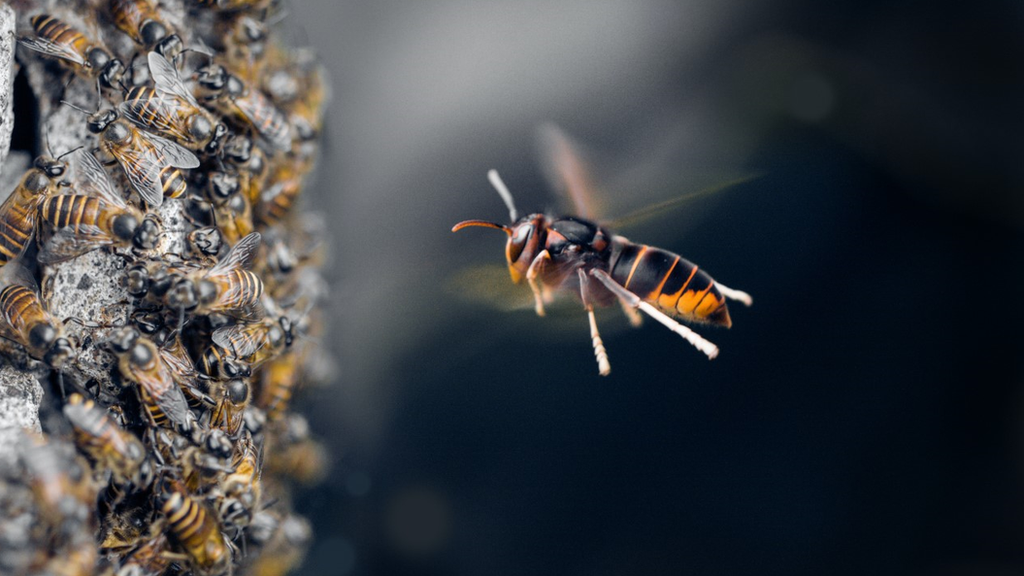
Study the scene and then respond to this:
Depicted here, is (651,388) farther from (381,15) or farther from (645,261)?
(381,15)

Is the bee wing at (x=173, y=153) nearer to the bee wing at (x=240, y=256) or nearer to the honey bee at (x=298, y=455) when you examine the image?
the bee wing at (x=240, y=256)

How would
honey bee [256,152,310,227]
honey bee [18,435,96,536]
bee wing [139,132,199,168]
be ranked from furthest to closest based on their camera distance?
honey bee [256,152,310,227] < bee wing [139,132,199,168] < honey bee [18,435,96,536]

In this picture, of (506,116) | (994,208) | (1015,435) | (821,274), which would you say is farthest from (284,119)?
(1015,435)

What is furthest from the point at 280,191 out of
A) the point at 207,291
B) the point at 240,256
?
the point at 207,291

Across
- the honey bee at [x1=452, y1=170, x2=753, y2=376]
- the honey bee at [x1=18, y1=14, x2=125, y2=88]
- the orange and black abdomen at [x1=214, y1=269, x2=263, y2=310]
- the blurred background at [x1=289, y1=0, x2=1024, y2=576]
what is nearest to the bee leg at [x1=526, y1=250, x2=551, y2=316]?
the honey bee at [x1=452, y1=170, x2=753, y2=376]

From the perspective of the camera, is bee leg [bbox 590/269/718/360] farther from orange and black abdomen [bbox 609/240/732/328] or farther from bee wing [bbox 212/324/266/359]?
bee wing [bbox 212/324/266/359]

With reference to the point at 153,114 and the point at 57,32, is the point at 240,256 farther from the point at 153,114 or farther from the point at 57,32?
the point at 57,32
